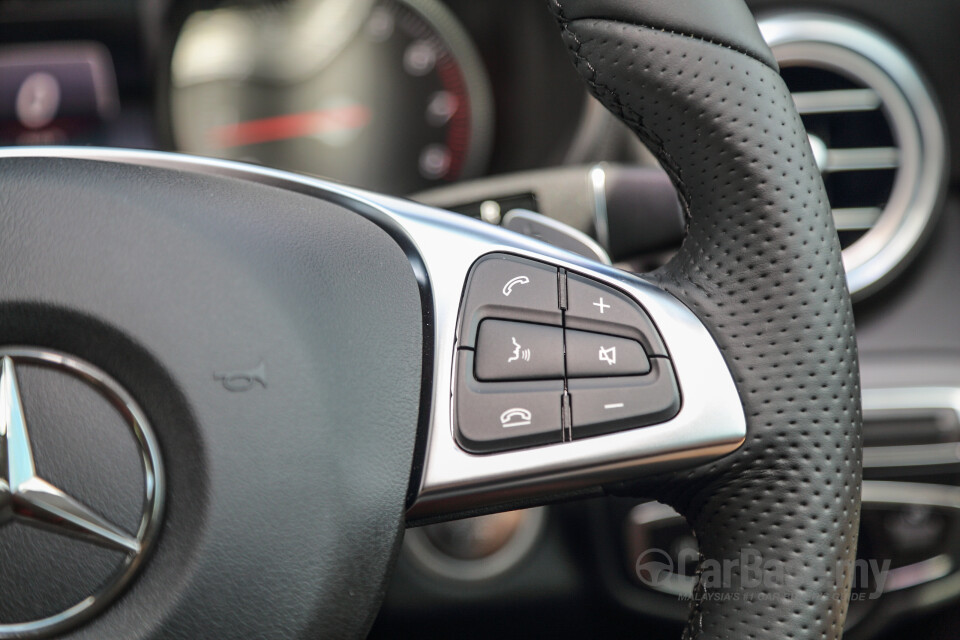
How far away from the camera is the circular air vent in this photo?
129 cm

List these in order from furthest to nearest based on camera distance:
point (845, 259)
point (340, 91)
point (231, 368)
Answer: point (340, 91) < point (845, 259) < point (231, 368)

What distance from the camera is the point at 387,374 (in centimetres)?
56

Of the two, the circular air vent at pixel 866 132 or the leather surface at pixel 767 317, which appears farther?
the circular air vent at pixel 866 132

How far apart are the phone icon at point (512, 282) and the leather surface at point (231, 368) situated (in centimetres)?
6

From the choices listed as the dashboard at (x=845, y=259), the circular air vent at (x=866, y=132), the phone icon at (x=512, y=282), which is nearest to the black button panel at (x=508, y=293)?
the phone icon at (x=512, y=282)

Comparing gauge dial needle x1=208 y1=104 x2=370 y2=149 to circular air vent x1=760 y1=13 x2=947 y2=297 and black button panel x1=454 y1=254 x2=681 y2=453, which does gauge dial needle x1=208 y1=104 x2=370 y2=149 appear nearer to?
circular air vent x1=760 y1=13 x2=947 y2=297

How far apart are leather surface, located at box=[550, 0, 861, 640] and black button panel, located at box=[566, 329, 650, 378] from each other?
0.05 m

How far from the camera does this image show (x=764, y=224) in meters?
0.56

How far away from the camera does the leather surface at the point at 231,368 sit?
1.75 feet

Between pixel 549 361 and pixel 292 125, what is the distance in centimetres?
144

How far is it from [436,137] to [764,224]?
4.53 ft

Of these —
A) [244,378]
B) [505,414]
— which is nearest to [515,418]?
[505,414]

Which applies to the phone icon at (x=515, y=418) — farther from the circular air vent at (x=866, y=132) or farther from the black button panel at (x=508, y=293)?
the circular air vent at (x=866, y=132)

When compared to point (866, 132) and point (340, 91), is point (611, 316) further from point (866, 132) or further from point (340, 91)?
point (340, 91)
